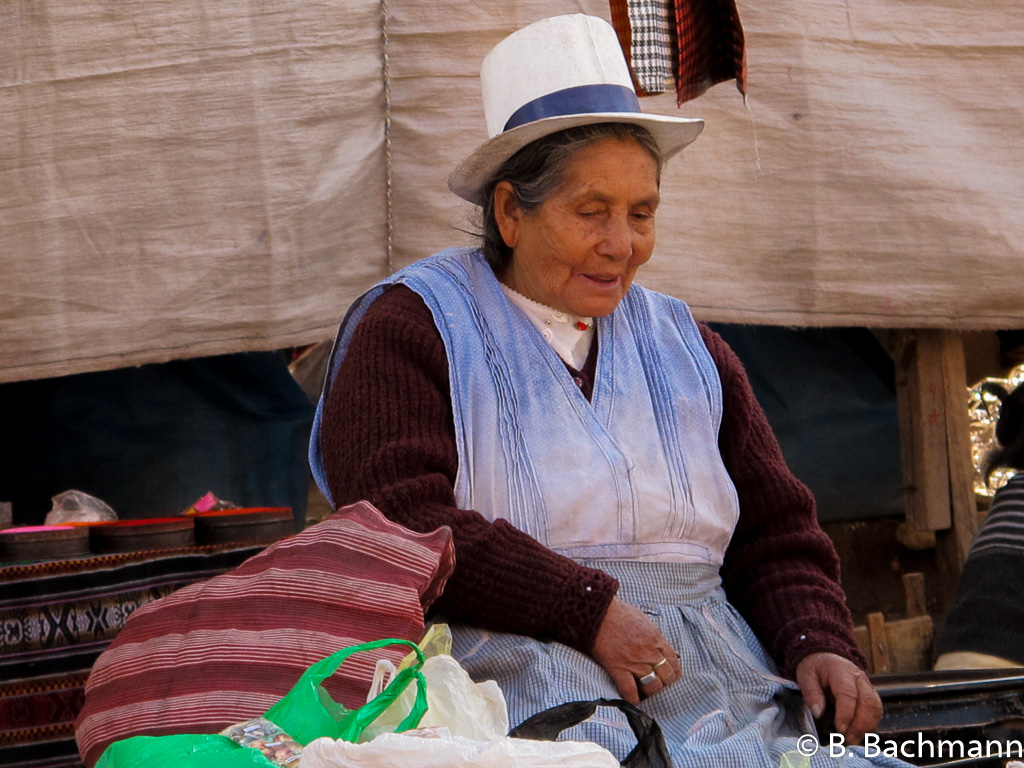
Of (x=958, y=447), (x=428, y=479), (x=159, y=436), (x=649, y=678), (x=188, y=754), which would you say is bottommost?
(x=958, y=447)

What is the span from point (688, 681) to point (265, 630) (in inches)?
32.5

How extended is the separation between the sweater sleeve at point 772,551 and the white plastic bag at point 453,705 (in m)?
0.84

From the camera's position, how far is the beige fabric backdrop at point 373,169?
3.22 metres

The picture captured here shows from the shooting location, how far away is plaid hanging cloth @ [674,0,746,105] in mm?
3223

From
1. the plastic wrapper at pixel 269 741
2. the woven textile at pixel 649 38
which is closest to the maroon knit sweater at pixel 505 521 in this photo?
the plastic wrapper at pixel 269 741

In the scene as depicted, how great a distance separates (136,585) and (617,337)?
136 centimetres

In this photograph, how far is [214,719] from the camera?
1.88 metres

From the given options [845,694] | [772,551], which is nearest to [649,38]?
[772,551]

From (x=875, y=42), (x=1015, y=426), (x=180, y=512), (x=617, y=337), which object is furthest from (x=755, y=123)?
(x=180, y=512)

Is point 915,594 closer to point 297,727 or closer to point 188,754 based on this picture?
point 297,727

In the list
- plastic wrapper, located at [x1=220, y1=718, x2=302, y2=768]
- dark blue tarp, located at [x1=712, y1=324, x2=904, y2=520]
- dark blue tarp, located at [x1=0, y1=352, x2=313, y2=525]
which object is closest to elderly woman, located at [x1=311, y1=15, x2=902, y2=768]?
plastic wrapper, located at [x1=220, y1=718, x2=302, y2=768]

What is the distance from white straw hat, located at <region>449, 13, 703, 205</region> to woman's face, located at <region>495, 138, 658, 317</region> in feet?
0.26

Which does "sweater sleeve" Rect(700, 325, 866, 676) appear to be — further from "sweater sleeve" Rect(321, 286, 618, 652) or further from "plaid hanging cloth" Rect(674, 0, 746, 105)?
"plaid hanging cloth" Rect(674, 0, 746, 105)

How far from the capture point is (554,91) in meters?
2.58
